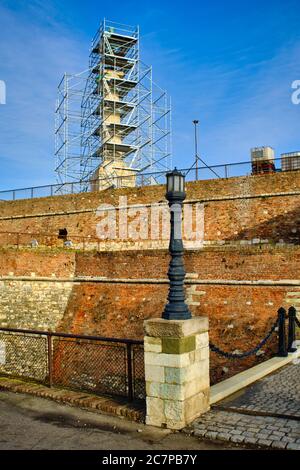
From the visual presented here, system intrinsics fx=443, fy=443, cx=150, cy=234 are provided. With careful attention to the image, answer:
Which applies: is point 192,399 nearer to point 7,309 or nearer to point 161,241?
point 7,309

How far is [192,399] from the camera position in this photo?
552 centimetres

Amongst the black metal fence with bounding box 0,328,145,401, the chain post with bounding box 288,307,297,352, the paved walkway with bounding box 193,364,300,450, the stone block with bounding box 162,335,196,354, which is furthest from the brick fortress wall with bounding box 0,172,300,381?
the stone block with bounding box 162,335,196,354

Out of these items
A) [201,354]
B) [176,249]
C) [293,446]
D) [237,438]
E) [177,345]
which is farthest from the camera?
[176,249]

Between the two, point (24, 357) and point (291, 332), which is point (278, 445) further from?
point (24, 357)

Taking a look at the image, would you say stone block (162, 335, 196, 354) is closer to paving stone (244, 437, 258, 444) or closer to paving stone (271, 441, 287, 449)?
paving stone (244, 437, 258, 444)

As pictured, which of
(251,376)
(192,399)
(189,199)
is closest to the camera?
(192,399)

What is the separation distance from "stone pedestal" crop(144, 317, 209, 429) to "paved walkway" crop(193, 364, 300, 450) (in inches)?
11.0

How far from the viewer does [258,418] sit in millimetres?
5566

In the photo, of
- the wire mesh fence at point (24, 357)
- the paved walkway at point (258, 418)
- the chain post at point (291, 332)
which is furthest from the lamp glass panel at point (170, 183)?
the wire mesh fence at point (24, 357)

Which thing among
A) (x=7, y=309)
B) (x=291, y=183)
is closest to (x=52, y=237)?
(x=7, y=309)

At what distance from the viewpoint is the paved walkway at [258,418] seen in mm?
4863

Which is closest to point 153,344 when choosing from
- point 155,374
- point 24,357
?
point 155,374

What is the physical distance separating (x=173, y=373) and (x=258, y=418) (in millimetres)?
1255
